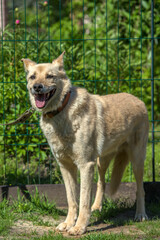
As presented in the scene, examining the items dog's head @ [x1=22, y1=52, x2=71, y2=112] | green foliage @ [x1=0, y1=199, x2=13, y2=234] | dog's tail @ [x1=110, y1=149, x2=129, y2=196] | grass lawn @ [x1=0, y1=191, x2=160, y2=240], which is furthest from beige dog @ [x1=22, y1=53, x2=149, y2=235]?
Answer: green foliage @ [x1=0, y1=199, x2=13, y2=234]

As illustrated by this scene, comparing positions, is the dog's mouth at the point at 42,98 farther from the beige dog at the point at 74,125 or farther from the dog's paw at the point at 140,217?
the dog's paw at the point at 140,217

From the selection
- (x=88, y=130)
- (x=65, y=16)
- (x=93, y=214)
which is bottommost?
(x=93, y=214)

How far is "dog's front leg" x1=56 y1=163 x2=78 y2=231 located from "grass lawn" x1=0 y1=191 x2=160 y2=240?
207 millimetres

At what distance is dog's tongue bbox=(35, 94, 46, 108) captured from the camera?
13.7 ft

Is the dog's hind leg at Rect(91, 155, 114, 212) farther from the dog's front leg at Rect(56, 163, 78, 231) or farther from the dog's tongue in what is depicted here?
the dog's tongue

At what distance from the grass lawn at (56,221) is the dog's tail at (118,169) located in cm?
25

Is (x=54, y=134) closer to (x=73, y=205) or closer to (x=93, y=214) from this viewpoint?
(x=73, y=205)

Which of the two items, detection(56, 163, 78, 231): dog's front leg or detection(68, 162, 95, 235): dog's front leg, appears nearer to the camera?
detection(68, 162, 95, 235): dog's front leg

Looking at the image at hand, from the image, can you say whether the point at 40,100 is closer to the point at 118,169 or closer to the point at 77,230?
the point at 77,230

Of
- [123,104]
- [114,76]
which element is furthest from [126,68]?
[123,104]

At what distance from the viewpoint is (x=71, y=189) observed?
4.59 meters

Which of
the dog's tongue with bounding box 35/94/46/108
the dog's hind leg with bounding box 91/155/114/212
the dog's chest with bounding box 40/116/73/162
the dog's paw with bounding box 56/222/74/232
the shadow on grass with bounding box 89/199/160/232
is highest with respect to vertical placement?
the dog's tongue with bounding box 35/94/46/108

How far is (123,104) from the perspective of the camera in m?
4.89

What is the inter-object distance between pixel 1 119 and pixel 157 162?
2470 mm
